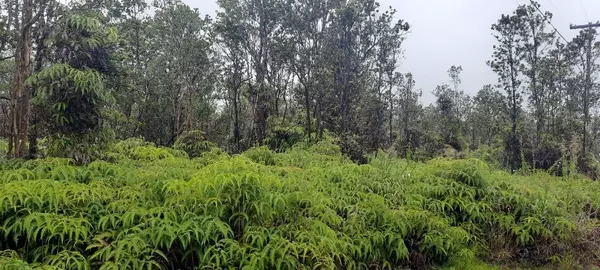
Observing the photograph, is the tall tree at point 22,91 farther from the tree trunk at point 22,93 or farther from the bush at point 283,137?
the bush at point 283,137

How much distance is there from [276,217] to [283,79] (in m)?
15.2

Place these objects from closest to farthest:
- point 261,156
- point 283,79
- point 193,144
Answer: point 261,156
point 193,144
point 283,79

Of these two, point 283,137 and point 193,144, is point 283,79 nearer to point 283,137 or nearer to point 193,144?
point 283,137

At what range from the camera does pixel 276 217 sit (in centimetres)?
381

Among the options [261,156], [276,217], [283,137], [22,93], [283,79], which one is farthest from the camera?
[283,79]

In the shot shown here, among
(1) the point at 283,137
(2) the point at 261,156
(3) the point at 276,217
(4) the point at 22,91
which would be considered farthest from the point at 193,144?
(3) the point at 276,217

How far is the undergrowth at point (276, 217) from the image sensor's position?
10.4ft

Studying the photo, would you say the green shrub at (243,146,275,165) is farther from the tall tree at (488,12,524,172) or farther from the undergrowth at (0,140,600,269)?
the tall tree at (488,12,524,172)

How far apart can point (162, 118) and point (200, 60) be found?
3.63 metres

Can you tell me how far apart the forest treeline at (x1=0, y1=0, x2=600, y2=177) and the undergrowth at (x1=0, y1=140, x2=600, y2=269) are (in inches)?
66.3

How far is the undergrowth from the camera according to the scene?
3182mm

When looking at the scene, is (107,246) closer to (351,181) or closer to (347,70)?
(351,181)

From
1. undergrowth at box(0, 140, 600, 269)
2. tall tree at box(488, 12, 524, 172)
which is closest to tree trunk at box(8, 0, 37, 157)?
undergrowth at box(0, 140, 600, 269)

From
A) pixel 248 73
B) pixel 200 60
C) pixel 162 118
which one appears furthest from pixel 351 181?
pixel 162 118
